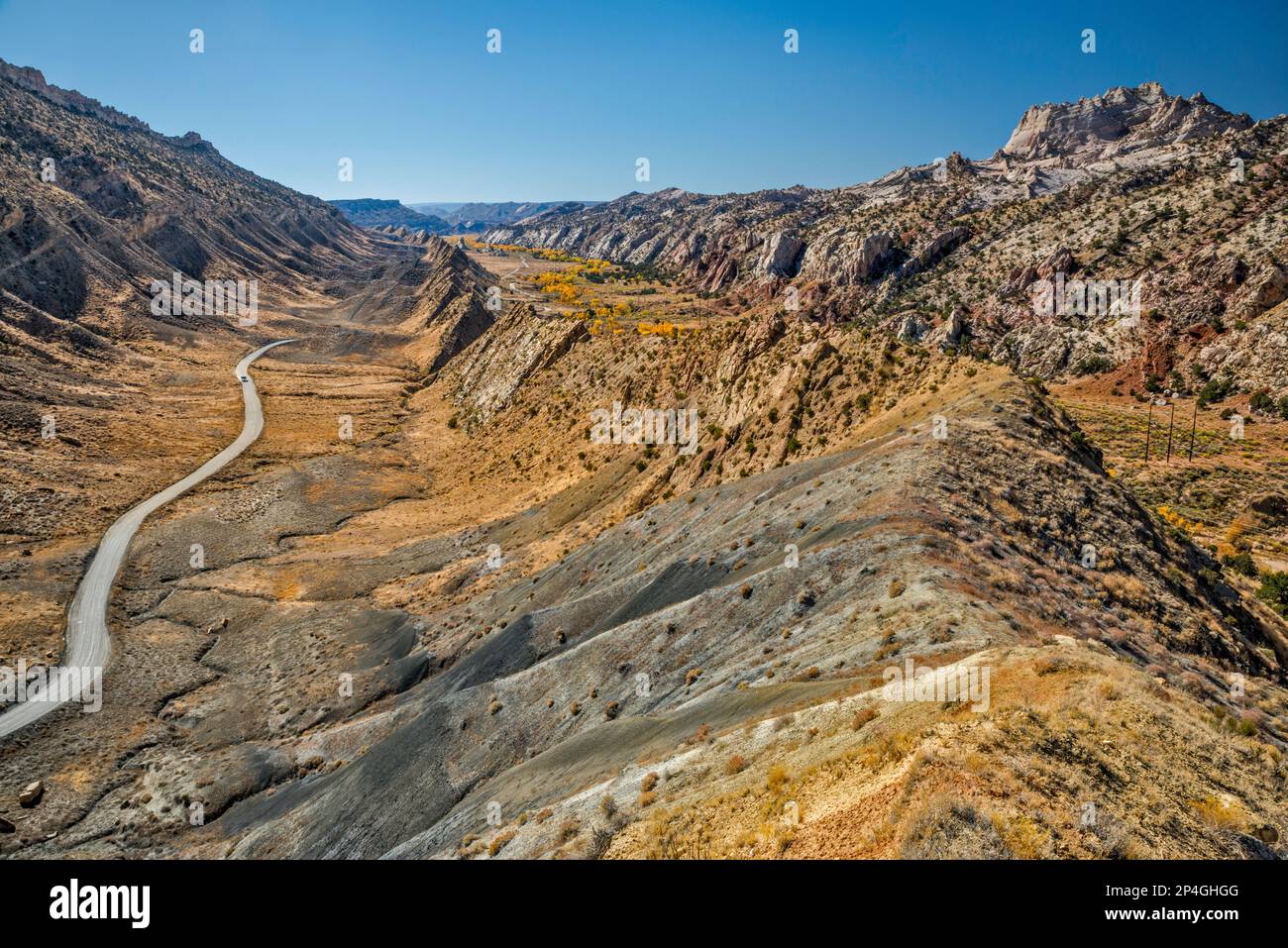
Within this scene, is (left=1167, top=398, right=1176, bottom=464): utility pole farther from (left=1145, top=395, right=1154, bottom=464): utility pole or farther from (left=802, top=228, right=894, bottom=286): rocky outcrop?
(left=802, top=228, right=894, bottom=286): rocky outcrop

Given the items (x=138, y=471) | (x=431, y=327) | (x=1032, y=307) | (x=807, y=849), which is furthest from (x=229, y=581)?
(x=1032, y=307)

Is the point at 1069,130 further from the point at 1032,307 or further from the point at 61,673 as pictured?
the point at 61,673

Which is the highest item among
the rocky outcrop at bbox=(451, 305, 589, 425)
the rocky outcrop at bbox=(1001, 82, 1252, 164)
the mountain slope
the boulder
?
the rocky outcrop at bbox=(1001, 82, 1252, 164)

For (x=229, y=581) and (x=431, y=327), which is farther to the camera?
(x=431, y=327)

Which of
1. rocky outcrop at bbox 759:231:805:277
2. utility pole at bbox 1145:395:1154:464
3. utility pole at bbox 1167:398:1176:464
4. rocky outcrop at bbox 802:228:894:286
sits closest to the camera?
utility pole at bbox 1167:398:1176:464

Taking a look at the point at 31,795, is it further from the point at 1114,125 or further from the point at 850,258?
the point at 1114,125

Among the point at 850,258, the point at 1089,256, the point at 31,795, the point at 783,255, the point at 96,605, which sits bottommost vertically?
the point at 31,795

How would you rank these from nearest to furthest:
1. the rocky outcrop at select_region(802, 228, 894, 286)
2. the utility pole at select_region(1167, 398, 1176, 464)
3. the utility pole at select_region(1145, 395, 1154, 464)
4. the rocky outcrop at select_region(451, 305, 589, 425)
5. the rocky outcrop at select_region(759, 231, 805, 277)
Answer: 1. the utility pole at select_region(1167, 398, 1176, 464)
2. the utility pole at select_region(1145, 395, 1154, 464)
3. the rocky outcrop at select_region(451, 305, 589, 425)
4. the rocky outcrop at select_region(802, 228, 894, 286)
5. the rocky outcrop at select_region(759, 231, 805, 277)

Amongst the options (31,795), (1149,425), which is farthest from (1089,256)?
(31,795)

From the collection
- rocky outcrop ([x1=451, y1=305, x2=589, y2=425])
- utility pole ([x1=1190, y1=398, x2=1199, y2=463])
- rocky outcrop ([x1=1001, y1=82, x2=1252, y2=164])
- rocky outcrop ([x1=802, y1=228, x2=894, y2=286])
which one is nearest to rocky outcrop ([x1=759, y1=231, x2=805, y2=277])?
rocky outcrop ([x1=802, y1=228, x2=894, y2=286])

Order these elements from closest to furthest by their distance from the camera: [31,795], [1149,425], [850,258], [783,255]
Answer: [31,795] → [1149,425] → [850,258] → [783,255]

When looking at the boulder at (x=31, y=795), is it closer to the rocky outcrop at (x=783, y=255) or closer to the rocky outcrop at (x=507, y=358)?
the rocky outcrop at (x=507, y=358)
